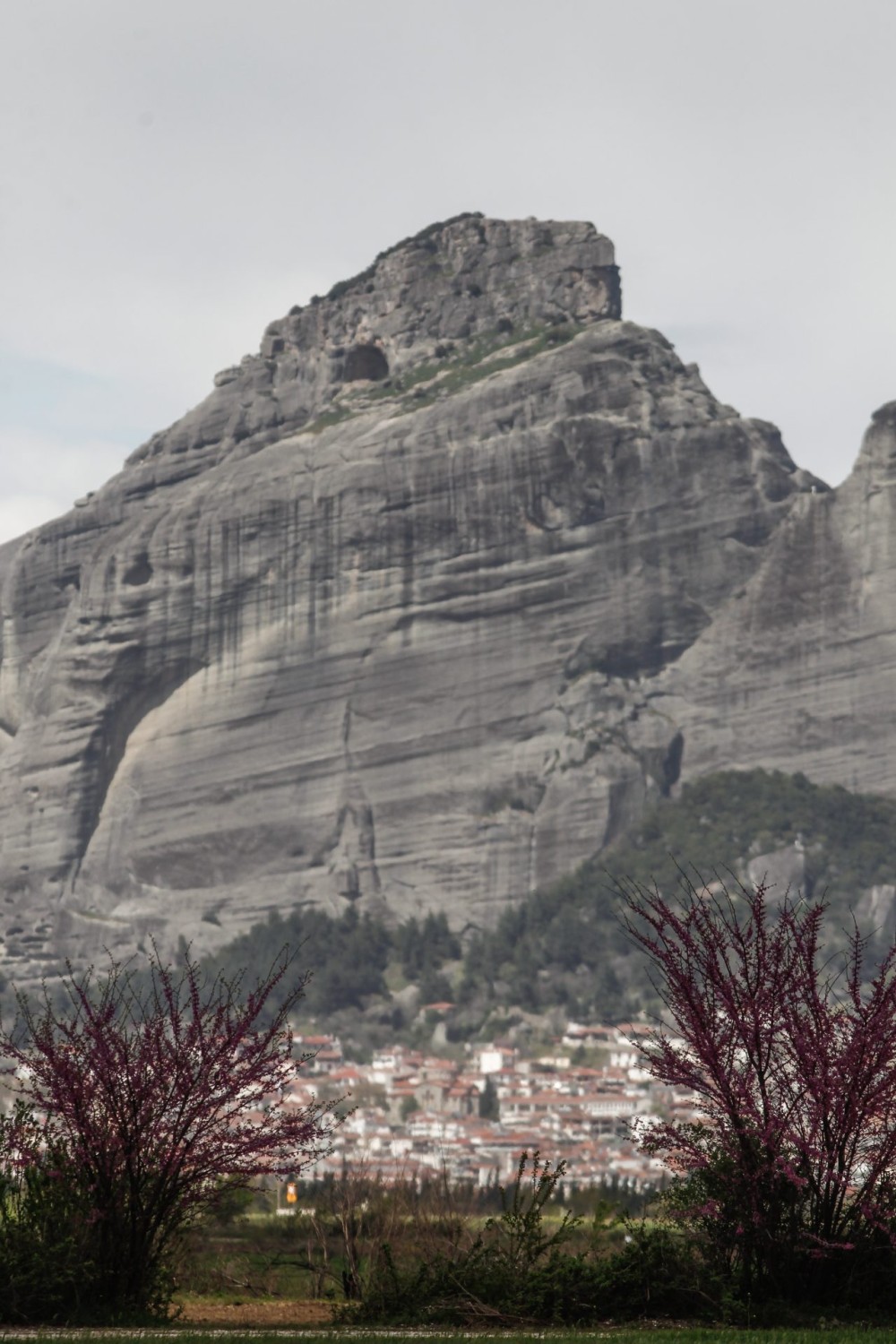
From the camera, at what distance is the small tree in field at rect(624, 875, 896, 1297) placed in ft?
73.2

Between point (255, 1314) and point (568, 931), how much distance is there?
12999 centimetres

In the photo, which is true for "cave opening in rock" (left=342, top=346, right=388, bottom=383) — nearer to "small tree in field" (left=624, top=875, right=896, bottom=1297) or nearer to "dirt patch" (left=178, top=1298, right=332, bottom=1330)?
"dirt patch" (left=178, top=1298, right=332, bottom=1330)

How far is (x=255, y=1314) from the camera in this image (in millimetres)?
26141

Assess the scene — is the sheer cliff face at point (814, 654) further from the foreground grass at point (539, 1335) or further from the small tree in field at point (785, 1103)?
the foreground grass at point (539, 1335)

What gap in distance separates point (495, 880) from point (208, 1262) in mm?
129327

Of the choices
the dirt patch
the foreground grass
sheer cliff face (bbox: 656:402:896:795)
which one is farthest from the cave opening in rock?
the foreground grass

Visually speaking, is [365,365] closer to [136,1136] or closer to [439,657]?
[439,657]

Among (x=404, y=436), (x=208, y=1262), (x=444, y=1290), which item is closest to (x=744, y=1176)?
(x=444, y=1290)

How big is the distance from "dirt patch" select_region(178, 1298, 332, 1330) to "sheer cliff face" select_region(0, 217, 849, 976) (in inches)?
5266

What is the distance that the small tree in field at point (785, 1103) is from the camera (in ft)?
73.2

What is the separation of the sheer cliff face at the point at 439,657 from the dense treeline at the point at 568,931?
3424mm

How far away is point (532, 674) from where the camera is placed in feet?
543

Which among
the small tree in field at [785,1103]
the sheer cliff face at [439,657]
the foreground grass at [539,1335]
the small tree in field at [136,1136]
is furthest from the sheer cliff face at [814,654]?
the foreground grass at [539,1335]

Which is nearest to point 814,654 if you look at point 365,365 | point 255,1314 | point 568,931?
point 568,931
